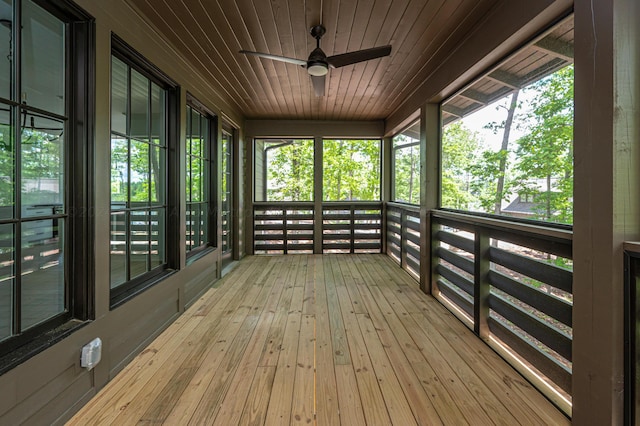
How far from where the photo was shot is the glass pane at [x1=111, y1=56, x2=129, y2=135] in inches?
79.9

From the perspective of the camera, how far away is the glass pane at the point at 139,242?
7.41ft

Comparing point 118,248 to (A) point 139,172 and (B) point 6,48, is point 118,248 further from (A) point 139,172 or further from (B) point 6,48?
(B) point 6,48

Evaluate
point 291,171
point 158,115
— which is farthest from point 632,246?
point 291,171

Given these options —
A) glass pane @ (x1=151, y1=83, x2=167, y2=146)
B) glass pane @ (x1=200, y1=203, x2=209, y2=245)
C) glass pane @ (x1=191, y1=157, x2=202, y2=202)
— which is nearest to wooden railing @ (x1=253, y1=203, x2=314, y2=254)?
glass pane @ (x1=200, y1=203, x2=209, y2=245)

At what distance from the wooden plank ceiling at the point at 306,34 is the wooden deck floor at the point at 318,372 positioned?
8.05 ft

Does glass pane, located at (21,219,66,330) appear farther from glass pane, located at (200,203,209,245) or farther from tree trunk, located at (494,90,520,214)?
tree trunk, located at (494,90,520,214)

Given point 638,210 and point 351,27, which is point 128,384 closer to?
point 638,210

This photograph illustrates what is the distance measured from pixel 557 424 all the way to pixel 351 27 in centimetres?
283

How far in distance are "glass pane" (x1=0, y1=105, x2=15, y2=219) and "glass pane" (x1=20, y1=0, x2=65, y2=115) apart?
0.14 meters

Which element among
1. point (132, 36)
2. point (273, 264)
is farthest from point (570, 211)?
point (273, 264)

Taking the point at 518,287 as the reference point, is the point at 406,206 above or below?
above

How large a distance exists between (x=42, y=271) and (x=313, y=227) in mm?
4302

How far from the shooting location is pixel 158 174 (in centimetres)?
263

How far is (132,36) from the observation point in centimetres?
207
